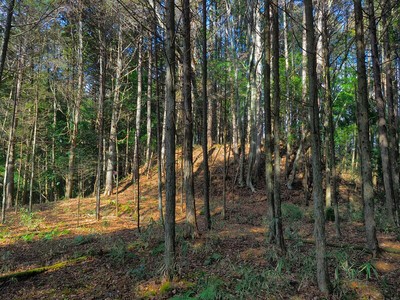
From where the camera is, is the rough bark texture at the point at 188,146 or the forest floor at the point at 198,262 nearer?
the forest floor at the point at 198,262

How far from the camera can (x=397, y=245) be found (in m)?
7.28

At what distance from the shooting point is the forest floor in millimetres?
5180

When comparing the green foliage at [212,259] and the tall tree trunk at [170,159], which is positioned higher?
the tall tree trunk at [170,159]

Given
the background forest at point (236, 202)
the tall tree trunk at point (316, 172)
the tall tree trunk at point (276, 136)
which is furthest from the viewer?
the tall tree trunk at point (276, 136)

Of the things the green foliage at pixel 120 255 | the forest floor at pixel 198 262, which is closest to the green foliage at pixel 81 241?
the forest floor at pixel 198 262

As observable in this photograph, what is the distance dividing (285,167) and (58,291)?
1388 cm

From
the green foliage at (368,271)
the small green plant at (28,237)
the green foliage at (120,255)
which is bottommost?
the small green plant at (28,237)

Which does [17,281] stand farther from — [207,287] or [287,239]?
[287,239]

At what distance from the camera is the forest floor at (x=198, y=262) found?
5180 millimetres

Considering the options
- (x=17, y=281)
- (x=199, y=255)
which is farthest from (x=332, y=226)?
(x=17, y=281)

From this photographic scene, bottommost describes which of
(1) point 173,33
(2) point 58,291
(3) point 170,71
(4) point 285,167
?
(2) point 58,291

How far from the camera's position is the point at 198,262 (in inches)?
266

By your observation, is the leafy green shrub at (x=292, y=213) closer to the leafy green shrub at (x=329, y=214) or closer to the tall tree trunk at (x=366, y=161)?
the leafy green shrub at (x=329, y=214)

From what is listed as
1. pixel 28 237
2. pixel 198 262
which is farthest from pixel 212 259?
pixel 28 237
